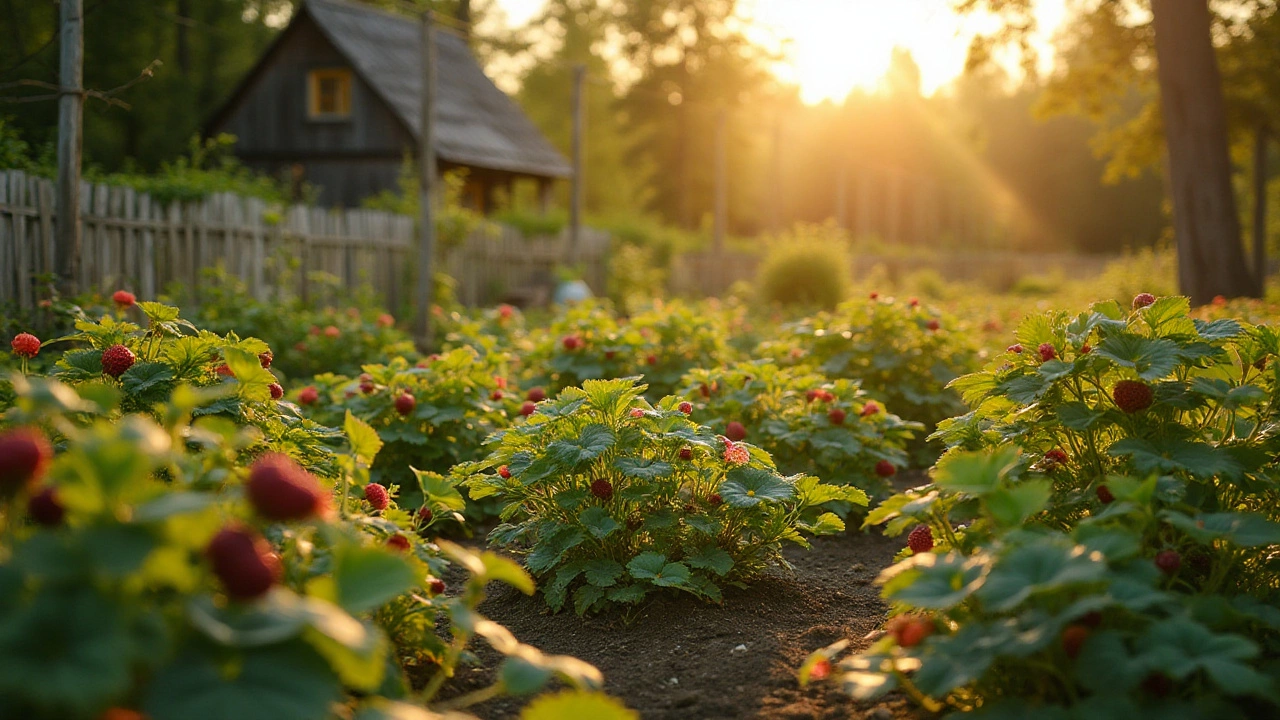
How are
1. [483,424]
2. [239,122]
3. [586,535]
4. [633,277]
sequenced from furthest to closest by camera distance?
[239,122], [633,277], [483,424], [586,535]

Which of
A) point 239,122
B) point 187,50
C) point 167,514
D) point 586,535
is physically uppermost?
point 187,50

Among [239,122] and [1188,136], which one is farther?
[239,122]

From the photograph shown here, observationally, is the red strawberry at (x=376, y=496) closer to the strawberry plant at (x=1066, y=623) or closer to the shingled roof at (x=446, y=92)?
the strawberry plant at (x=1066, y=623)

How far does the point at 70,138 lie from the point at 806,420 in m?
4.81

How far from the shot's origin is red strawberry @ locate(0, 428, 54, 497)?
134cm

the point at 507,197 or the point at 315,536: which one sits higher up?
the point at 507,197

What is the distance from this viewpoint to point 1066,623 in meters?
1.94

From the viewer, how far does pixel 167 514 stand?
1259 mm

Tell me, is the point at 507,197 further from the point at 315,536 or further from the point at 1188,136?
the point at 315,536

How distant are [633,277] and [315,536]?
14.1 metres

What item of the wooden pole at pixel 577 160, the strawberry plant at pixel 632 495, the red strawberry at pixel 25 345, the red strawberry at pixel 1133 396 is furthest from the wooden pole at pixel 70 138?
the wooden pole at pixel 577 160

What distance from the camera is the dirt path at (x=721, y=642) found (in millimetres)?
2535

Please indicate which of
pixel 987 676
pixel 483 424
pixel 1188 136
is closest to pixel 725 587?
pixel 987 676

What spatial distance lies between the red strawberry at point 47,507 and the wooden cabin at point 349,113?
57.4 feet
